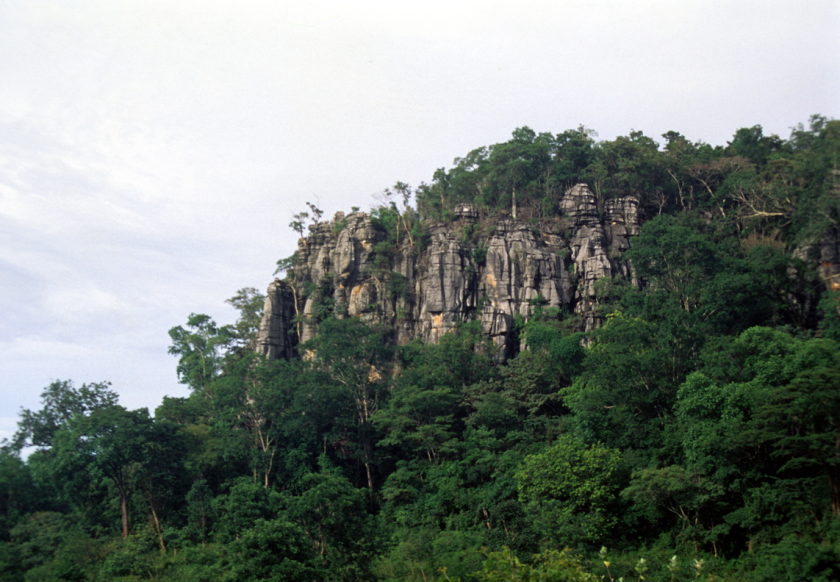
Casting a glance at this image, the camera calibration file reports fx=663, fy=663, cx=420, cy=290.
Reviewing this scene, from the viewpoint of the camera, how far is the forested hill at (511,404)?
20.7 metres

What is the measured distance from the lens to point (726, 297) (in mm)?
30328

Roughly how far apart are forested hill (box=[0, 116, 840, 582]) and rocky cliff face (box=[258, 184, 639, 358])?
158mm

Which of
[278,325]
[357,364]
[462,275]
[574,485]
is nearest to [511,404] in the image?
[574,485]

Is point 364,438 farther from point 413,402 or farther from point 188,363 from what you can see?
point 188,363

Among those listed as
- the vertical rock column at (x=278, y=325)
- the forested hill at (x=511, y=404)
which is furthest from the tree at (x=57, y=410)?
the vertical rock column at (x=278, y=325)

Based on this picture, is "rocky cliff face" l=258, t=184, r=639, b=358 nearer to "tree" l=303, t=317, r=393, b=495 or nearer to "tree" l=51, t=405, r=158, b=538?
"tree" l=303, t=317, r=393, b=495

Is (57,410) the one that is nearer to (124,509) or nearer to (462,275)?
(124,509)

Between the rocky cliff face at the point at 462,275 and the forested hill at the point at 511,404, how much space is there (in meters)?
0.16

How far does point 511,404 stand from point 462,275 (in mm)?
11531

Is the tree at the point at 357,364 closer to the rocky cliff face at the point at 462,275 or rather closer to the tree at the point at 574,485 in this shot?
the rocky cliff face at the point at 462,275

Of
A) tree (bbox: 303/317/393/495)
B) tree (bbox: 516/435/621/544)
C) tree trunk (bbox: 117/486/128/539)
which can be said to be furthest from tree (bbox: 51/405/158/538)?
tree (bbox: 516/435/621/544)

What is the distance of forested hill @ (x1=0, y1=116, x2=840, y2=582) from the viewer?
2066 centimetres

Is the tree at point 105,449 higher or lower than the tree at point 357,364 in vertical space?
lower

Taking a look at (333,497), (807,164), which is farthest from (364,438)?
(807,164)
